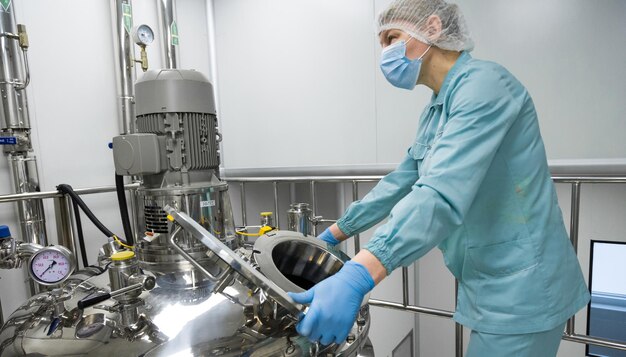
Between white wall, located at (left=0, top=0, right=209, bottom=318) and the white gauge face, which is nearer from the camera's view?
the white gauge face

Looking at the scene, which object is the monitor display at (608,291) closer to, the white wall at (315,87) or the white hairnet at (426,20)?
the white wall at (315,87)

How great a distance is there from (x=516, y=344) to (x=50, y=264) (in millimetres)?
1240

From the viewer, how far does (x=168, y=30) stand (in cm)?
200

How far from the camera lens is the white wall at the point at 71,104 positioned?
158cm

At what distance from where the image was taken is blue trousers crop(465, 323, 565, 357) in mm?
793

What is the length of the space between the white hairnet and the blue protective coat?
0.05m

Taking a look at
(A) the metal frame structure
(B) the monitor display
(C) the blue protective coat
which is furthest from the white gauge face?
(B) the monitor display

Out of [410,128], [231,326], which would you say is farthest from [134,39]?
[231,326]

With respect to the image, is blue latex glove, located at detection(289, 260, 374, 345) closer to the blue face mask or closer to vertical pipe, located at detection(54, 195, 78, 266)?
the blue face mask

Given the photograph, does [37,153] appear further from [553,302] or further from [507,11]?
[507,11]

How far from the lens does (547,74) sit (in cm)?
150

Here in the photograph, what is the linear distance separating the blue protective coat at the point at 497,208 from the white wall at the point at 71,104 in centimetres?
169

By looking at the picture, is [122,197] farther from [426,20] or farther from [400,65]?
[426,20]

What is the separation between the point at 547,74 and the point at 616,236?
86 centimetres
